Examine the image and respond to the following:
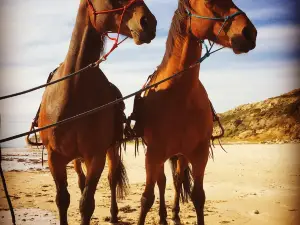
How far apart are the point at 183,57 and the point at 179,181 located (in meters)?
2.19

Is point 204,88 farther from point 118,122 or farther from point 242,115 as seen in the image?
point 242,115

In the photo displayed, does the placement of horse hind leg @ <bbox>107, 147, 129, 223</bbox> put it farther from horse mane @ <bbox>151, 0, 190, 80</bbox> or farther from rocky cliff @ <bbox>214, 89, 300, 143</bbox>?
rocky cliff @ <bbox>214, 89, 300, 143</bbox>

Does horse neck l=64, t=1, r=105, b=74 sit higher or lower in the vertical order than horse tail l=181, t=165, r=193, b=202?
higher

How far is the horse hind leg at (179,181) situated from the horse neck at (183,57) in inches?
61.4

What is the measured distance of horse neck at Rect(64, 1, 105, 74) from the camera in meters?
3.67

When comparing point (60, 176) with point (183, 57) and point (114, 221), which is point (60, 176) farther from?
point (114, 221)

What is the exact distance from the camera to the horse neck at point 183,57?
3.79m

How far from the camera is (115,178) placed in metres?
5.55

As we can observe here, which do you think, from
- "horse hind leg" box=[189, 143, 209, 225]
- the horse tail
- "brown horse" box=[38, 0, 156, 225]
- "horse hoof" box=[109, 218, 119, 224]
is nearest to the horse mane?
"brown horse" box=[38, 0, 156, 225]

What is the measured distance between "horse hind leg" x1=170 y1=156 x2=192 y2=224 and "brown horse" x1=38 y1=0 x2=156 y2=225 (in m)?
1.73

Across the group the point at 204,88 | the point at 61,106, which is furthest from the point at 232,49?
the point at 61,106

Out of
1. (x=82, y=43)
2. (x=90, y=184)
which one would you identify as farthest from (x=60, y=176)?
(x=82, y=43)

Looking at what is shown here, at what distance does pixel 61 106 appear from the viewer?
358 centimetres

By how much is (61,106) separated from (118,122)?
721mm
